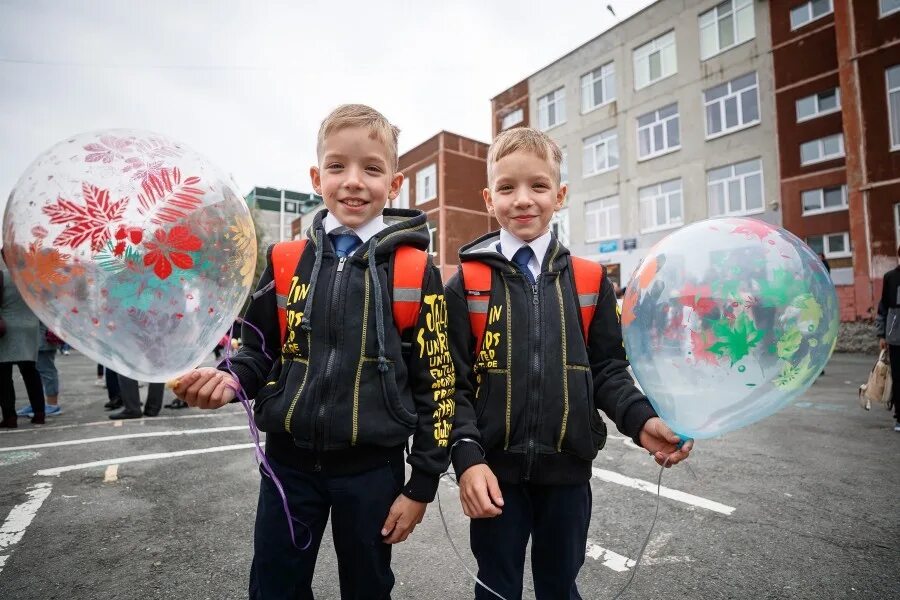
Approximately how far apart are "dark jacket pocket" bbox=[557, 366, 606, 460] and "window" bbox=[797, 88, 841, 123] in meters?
16.9

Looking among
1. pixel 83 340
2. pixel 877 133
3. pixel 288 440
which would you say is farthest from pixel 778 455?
pixel 877 133

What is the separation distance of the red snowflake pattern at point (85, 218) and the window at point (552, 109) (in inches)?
798

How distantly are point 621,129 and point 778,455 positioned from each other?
52.9 feet

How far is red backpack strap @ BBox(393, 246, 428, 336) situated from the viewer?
154 cm

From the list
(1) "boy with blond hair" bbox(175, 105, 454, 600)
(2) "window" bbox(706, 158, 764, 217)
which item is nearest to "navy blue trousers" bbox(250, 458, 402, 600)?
(1) "boy with blond hair" bbox(175, 105, 454, 600)

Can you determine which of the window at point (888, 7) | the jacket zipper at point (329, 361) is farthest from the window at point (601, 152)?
the jacket zipper at point (329, 361)

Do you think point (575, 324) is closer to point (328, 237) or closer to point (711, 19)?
point (328, 237)

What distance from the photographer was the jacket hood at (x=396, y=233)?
1.57 metres

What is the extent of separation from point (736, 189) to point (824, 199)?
7.51ft

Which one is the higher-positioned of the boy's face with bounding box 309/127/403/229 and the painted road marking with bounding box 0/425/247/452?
the boy's face with bounding box 309/127/403/229

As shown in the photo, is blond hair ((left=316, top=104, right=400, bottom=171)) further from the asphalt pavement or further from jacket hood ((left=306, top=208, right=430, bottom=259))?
the asphalt pavement

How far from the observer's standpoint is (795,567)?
91.6 inches

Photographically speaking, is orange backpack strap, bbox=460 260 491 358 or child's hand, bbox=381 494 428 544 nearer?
child's hand, bbox=381 494 428 544

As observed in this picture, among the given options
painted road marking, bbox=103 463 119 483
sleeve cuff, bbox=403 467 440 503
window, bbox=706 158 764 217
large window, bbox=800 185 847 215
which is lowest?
painted road marking, bbox=103 463 119 483
